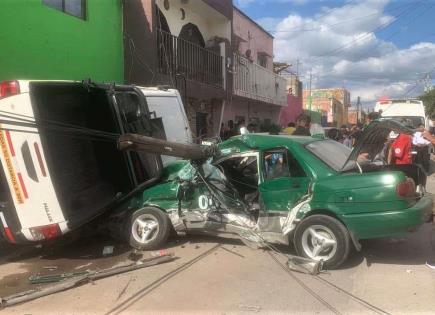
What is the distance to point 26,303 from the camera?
5.00m

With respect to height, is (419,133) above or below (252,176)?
above

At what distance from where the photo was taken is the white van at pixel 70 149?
609 centimetres

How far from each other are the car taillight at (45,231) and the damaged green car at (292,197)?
1.17m

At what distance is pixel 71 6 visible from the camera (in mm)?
10086

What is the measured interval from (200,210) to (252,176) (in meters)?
1.16

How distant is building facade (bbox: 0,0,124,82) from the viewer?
8156 mm

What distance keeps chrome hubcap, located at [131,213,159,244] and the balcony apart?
33.0 feet

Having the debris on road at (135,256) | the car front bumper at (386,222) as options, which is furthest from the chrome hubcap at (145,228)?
the car front bumper at (386,222)

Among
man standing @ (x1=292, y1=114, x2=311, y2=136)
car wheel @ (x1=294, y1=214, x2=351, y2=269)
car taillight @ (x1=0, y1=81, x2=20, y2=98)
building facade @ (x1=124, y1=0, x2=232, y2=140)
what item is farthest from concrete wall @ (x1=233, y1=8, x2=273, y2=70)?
car wheel @ (x1=294, y1=214, x2=351, y2=269)

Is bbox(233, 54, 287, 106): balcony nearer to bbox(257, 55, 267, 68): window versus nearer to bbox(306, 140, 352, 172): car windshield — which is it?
bbox(257, 55, 267, 68): window

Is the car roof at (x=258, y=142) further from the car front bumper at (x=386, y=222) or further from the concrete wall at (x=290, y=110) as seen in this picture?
the concrete wall at (x=290, y=110)

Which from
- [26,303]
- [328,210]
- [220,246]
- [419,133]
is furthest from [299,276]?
[26,303]

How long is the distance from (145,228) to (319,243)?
98.0 inches

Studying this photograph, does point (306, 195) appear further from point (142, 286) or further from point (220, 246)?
point (142, 286)
